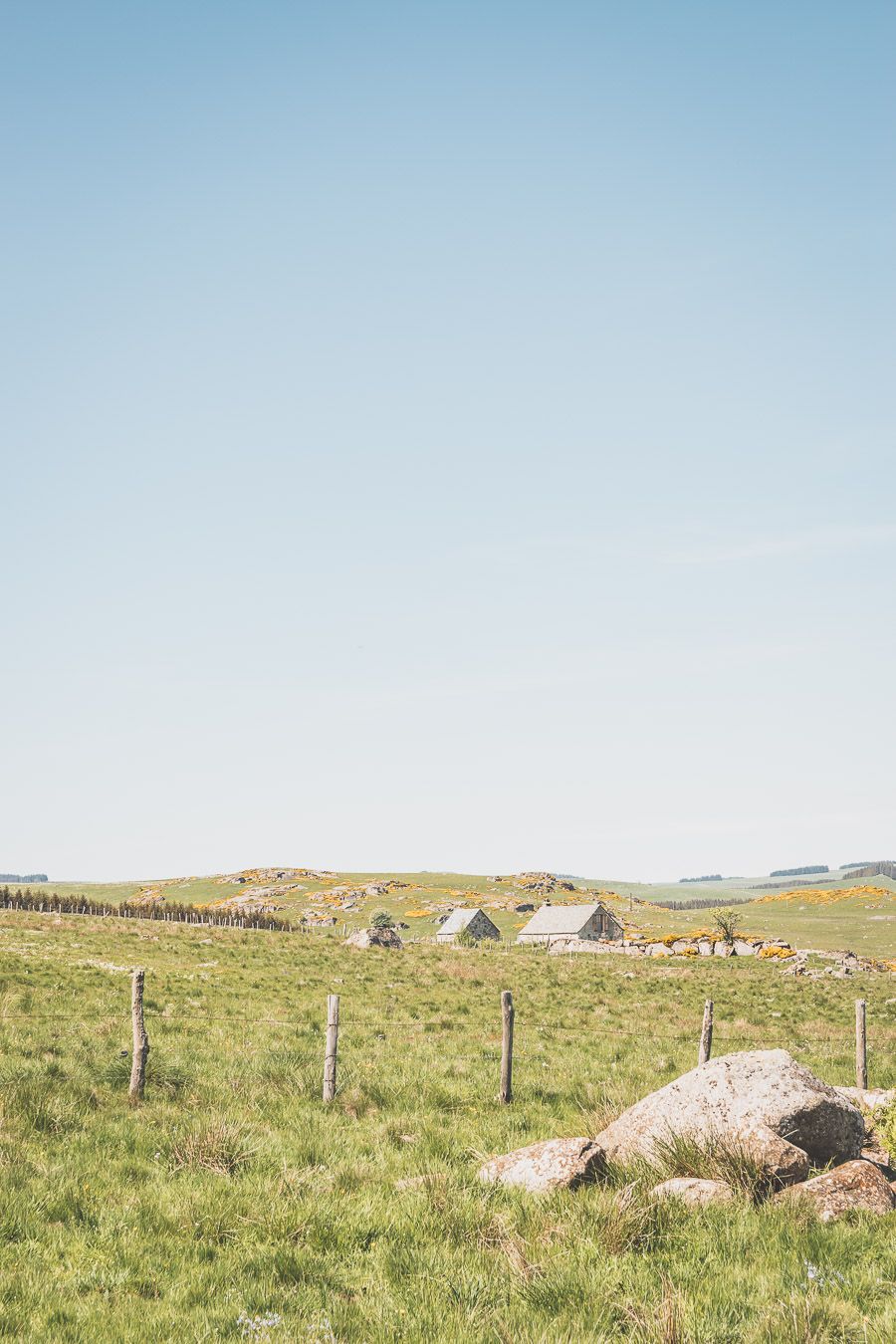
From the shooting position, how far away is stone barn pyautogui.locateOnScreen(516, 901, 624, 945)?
85.8 metres

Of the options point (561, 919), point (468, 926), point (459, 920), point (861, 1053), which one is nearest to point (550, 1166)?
point (861, 1053)

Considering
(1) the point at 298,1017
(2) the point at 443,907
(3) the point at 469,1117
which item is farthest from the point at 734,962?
(2) the point at 443,907

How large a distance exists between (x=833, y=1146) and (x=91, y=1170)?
8974 millimetres

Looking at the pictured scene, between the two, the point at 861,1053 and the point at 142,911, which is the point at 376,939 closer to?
the point at 142,911

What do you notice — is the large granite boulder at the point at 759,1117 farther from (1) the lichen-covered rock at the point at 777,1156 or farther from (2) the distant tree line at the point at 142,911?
(2) the distant tree line at the point at 142,911

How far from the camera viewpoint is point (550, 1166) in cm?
987

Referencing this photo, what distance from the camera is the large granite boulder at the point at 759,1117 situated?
9820 mm

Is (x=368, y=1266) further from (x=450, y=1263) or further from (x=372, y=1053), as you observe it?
(x=372, y=1053)

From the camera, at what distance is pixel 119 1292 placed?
295 inches

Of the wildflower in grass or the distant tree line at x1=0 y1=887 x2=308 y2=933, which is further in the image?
the distant tree line at x1=0 y1=887 x2=308 y2=933

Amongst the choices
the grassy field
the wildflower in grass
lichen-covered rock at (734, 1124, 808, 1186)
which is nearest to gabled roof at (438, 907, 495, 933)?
the grassy field

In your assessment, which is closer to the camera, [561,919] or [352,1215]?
[352,1215]

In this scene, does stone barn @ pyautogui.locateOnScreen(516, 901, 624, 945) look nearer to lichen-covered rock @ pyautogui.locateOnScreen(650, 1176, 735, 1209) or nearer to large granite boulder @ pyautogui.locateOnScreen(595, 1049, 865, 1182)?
large granite boulder @ pyautogui.locateOnScreen(595, 1049, 865, 1182)

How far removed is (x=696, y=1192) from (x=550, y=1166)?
1.62m
